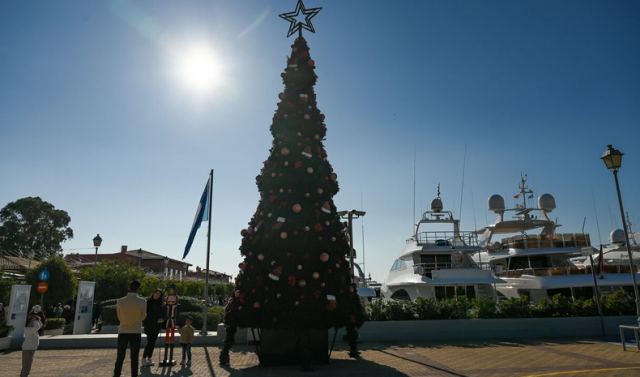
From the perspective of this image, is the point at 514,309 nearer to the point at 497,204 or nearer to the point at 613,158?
the point at 613,158

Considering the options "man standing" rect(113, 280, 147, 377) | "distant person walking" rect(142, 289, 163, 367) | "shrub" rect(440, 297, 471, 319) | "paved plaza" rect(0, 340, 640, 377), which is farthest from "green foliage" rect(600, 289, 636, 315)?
"man standing" rect(113, 280, 147, 377)

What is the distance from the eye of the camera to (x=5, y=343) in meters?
12.1

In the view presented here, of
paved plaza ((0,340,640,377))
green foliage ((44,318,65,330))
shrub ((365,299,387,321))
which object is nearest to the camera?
paved plaza ((0,340,640,377))

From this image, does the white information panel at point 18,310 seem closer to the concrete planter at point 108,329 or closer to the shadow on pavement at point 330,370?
the concrete planter at point 108,329

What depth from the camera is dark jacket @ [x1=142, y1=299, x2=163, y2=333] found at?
29.5ft

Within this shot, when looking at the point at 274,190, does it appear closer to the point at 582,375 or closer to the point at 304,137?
the point at 304,137

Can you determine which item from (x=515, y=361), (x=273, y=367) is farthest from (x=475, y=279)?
(x=273, y=367)

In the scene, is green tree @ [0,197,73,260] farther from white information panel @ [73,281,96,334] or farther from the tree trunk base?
the tree trunk base

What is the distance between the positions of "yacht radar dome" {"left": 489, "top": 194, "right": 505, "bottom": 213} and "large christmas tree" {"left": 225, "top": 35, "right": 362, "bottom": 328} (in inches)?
926

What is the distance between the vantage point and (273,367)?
8.87 meters

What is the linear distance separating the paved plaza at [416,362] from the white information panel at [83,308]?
11.2 ft

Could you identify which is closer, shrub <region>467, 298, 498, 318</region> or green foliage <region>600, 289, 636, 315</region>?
shrub <region>467, 298, 498, 318</region>

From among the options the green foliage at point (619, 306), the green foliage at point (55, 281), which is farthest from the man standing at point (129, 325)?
the green foliage at point (55, 281)

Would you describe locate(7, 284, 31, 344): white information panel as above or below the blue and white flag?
below
